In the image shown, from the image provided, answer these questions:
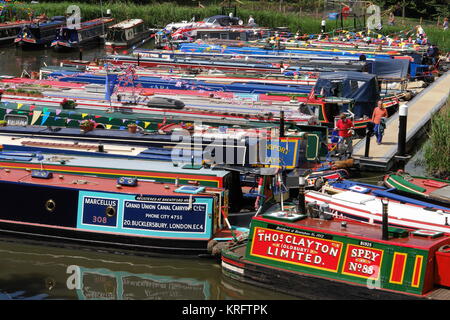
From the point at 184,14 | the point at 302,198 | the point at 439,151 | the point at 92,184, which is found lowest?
the point at 439,151

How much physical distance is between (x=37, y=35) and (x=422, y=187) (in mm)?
42933

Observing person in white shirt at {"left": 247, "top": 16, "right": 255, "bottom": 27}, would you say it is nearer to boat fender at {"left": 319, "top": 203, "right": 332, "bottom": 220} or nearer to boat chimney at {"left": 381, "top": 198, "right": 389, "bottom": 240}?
boat fender at {"left": 319, "top": 203, "right": 332, "bottom": 220}

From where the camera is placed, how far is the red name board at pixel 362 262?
15891 millimetres

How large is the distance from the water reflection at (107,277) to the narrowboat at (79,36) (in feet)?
126

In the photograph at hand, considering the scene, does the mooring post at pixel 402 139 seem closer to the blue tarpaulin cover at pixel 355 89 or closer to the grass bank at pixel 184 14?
the blue tarpaulin cover at pixel 355 89

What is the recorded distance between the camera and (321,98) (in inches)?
1217

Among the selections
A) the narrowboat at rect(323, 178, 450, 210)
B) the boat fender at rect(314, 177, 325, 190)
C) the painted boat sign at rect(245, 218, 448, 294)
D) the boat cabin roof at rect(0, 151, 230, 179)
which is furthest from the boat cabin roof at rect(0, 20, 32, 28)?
the painted boat sign at rect(245, 218, 448, 294)

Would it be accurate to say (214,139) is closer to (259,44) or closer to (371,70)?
(371,70)

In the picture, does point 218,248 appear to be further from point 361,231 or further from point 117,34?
point 117,34

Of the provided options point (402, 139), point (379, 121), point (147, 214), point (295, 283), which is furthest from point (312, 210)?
point (379, 121)

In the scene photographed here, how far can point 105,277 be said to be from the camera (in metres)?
18.5

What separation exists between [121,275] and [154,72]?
19.7 meters
